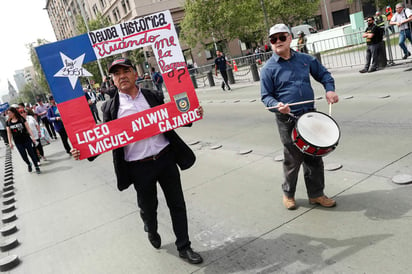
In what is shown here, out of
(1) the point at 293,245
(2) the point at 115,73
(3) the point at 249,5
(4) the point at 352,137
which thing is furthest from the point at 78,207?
(3) the point at 249,5

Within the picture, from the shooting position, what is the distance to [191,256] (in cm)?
337

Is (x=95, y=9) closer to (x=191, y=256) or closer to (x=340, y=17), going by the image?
(x=340, y=17)

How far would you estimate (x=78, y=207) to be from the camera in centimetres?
597

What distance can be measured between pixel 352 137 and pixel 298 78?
3.11 metres

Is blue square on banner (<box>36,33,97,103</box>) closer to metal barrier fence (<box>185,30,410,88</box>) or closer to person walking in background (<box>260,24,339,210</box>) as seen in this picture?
person walking in background (<box>260,24,339,210</box>)

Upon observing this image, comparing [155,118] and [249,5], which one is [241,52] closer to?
[249,5]

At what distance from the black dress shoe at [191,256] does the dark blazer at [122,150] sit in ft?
2.59

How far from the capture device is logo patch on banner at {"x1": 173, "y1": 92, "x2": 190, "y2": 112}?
3557 millimetres

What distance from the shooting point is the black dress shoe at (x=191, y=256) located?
11.0 ft

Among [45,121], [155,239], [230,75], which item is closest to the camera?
[155,239]

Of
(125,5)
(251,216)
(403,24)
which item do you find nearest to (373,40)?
(403,24)

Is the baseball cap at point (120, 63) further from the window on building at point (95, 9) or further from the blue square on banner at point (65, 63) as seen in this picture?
the window on building at point (95, 9)

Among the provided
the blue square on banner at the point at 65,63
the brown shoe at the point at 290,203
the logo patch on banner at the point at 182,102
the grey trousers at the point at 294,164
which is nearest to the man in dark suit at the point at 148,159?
the logo patch on banner at the point at 182,102

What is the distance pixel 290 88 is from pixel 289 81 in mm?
70
